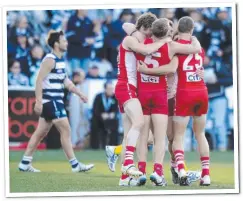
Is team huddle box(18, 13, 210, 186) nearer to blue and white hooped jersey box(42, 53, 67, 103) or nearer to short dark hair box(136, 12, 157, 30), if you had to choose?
short dark hair box(136, 12, 157, 30)

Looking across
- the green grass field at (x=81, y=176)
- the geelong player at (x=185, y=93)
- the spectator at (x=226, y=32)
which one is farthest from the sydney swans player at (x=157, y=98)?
the spectator at (x=226, y=32)

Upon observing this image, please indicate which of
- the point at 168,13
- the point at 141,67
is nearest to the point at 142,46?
the point at 141,67

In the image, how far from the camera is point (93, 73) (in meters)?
14.9

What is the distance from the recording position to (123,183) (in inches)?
421

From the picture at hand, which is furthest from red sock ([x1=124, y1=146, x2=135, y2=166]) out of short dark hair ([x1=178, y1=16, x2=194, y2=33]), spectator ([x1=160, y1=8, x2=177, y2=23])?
spectator ([x1=160, y1=8, x2=177, y2=23])

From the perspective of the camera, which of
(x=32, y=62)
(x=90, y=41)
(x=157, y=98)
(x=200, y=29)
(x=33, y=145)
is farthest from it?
(x=90, y=41)

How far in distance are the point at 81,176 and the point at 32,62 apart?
3.08m

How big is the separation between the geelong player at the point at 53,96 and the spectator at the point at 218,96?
334cm

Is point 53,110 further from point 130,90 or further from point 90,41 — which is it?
point 90,41

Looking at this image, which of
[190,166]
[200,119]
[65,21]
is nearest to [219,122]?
[190,166]

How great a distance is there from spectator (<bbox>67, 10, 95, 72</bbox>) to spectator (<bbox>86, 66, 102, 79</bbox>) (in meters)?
0.08

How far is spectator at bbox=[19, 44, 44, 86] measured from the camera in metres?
14.2

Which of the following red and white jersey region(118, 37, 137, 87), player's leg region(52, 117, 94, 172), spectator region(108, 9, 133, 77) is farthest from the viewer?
spectator region(108, 9, 133, 77)

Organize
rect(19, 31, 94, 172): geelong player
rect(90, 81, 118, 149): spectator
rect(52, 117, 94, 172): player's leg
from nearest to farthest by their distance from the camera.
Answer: rect(19, 31, 94, 172): geelong player < rect(52, 117, 94, 172): player's leg < rect(90, 81, 118, 149): spectator
